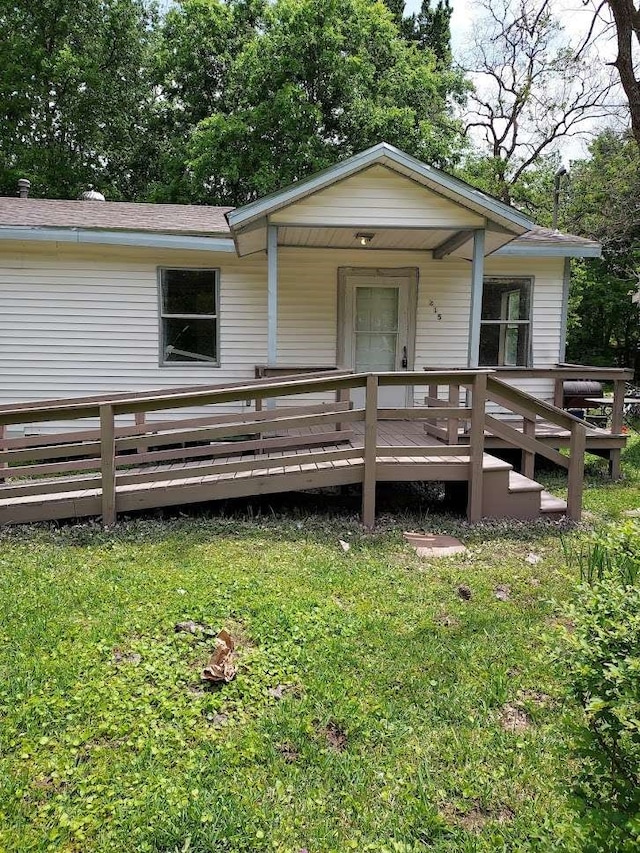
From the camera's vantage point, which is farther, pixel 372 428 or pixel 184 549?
pixel 372 428

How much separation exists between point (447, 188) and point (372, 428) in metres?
3.23

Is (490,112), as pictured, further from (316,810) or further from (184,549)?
(316,810)

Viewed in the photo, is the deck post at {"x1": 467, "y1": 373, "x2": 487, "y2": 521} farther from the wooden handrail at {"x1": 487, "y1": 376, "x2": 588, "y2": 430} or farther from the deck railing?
the wooden handrail at {"x1": 487, "y1": 376, "x2": 588, "y2": 430}

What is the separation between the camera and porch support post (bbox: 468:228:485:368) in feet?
22.7

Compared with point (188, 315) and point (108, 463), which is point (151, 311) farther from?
point (108, 463)

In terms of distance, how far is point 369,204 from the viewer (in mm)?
6574

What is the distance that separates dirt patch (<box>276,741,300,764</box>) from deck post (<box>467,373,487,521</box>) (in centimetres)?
310

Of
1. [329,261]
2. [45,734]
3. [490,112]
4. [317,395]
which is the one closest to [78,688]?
[45,734]

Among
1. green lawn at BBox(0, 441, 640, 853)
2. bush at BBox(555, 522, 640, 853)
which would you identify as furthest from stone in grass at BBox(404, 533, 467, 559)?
bush at BBox(555, 522, 640, 853)

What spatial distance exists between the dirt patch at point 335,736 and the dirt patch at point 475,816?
18.1 inches

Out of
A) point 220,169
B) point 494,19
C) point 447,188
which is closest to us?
point 447,188

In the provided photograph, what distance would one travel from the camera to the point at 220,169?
723 inches

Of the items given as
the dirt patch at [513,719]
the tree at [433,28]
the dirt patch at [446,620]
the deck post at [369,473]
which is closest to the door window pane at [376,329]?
the deck post at [369,473]

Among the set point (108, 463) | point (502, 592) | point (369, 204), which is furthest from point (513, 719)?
point (369, 204)
